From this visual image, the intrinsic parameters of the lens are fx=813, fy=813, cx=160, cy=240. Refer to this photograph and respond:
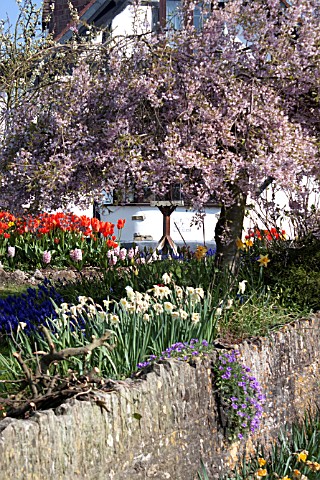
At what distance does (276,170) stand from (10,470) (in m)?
3.91

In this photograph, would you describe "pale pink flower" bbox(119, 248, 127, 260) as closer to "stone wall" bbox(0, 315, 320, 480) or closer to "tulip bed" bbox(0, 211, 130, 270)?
"tulip bed" bbox(0, 211, 130, 270)

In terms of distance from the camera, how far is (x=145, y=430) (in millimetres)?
4699

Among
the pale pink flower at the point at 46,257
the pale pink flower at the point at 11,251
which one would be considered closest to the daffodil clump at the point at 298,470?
the pale pink flower at the point at 46,257

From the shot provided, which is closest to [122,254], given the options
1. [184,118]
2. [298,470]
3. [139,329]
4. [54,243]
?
[54,243]

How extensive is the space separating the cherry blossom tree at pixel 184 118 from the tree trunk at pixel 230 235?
85cm

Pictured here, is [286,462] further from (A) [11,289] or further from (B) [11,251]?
(B) [11,251]

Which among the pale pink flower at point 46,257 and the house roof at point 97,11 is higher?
the house roof at point 97,11

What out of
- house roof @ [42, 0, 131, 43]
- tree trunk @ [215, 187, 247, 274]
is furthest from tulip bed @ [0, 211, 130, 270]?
house roof @ [42, 0, 131, 43]

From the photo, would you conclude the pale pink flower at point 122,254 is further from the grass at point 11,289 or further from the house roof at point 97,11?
the house roof at point 97,11

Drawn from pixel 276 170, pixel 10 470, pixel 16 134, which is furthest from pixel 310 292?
pixel 10 470

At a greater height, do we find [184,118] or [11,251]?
[184,118]

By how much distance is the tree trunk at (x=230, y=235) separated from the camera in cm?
823

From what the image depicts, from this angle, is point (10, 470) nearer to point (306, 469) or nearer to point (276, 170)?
point (306, 469)

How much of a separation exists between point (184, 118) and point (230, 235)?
1747mm
